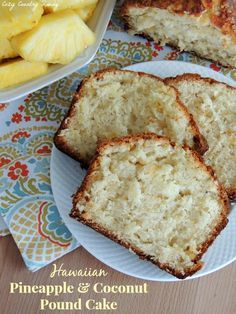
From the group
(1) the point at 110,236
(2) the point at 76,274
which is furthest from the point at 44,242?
(1) the point at 110,236

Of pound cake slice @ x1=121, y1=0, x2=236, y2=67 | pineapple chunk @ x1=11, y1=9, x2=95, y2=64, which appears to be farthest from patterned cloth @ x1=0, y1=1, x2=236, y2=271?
pineapple chunk @ x1=11, y1=9, x2=95, y2=64

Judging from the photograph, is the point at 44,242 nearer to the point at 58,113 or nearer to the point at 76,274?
the point at 76,274

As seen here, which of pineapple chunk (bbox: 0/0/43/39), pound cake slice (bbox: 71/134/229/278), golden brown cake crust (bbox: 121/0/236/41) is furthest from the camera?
golden brown cake crust (bbox: 121/0/236/41)

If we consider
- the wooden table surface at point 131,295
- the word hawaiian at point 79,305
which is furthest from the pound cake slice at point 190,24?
the word hawaiian at point 79,305

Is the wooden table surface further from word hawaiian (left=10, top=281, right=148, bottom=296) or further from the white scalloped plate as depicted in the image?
the white scalloped plate

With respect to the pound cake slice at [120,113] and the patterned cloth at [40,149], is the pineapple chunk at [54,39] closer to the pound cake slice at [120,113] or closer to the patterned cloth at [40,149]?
the pound cake slice at [120,113]

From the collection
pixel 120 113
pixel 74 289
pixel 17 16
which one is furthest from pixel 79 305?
pixel 17 16

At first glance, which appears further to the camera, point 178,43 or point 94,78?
point 178,43
